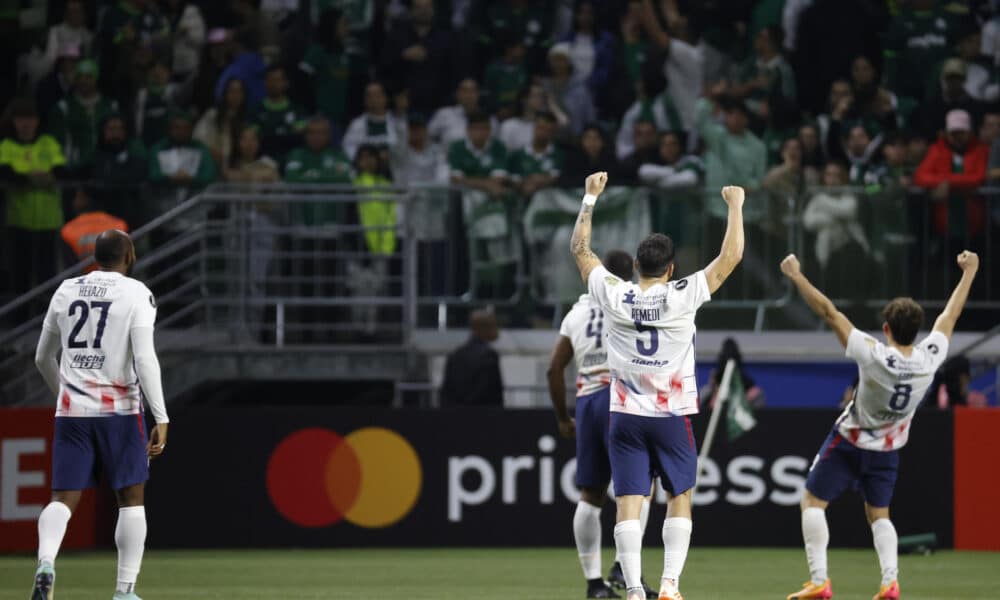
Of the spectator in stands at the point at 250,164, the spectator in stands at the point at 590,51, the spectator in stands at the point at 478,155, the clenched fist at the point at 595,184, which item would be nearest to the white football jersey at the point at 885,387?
the clenched fist at the point at 595,184

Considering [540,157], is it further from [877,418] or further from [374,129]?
[877,418]

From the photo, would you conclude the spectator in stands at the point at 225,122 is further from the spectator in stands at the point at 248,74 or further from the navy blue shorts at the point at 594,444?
the navy blue shorts at the point at 594,444

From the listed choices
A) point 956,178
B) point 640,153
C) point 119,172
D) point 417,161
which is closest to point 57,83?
point 119,172

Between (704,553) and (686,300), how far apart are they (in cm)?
664

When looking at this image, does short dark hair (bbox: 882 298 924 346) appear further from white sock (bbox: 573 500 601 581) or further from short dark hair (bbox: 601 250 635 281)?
white sock (bbox: 573 500 601 581)

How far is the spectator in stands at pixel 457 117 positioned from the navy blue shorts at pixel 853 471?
8861mm

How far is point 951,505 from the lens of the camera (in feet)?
54.9

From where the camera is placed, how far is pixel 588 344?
39.1 feet

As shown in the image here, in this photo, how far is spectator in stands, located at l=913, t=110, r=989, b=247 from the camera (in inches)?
719

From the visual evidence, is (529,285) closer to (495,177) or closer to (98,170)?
(495,177)

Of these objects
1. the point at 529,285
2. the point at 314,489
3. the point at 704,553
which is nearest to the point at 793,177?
the point at 529,285

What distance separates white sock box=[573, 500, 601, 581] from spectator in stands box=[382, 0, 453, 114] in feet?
31.7

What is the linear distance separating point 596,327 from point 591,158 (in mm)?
7213

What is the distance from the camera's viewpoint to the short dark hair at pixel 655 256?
10211 millimetres
